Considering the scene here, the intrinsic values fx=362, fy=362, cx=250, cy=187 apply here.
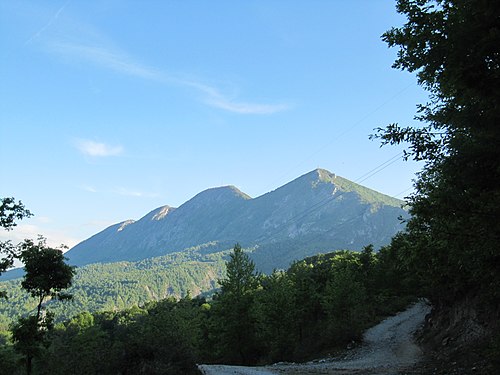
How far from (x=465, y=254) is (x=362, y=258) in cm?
6022

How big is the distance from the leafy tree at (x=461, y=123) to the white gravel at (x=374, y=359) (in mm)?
12497

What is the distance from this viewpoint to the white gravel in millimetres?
18766

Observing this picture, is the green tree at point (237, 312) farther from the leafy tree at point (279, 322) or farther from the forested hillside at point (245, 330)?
the leafy tree at point (279, 322)

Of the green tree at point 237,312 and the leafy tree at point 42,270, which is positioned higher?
the leafy tree at point 42,270

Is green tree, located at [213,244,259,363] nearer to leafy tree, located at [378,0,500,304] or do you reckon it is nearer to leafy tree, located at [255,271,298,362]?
leafy tree, located at [255,271,298,362]

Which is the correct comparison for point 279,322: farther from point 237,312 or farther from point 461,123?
point 461,123

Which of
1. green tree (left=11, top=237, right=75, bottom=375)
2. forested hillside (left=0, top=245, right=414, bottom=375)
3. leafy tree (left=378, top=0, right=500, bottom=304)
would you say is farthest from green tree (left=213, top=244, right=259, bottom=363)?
leafy tree (left=378, top=0, right=500, bottom=304)

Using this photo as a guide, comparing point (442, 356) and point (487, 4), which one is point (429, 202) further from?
point (442, 356)

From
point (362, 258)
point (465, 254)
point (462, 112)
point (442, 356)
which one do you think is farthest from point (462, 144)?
point (362, 258)

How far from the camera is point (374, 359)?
23.3m

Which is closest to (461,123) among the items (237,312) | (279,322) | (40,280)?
(40,280)

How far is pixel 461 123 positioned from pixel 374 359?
1994 cm

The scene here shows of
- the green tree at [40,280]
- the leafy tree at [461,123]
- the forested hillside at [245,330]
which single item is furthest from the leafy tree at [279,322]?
the leafy tree at [461,123]

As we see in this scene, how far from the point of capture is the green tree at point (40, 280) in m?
17.1
